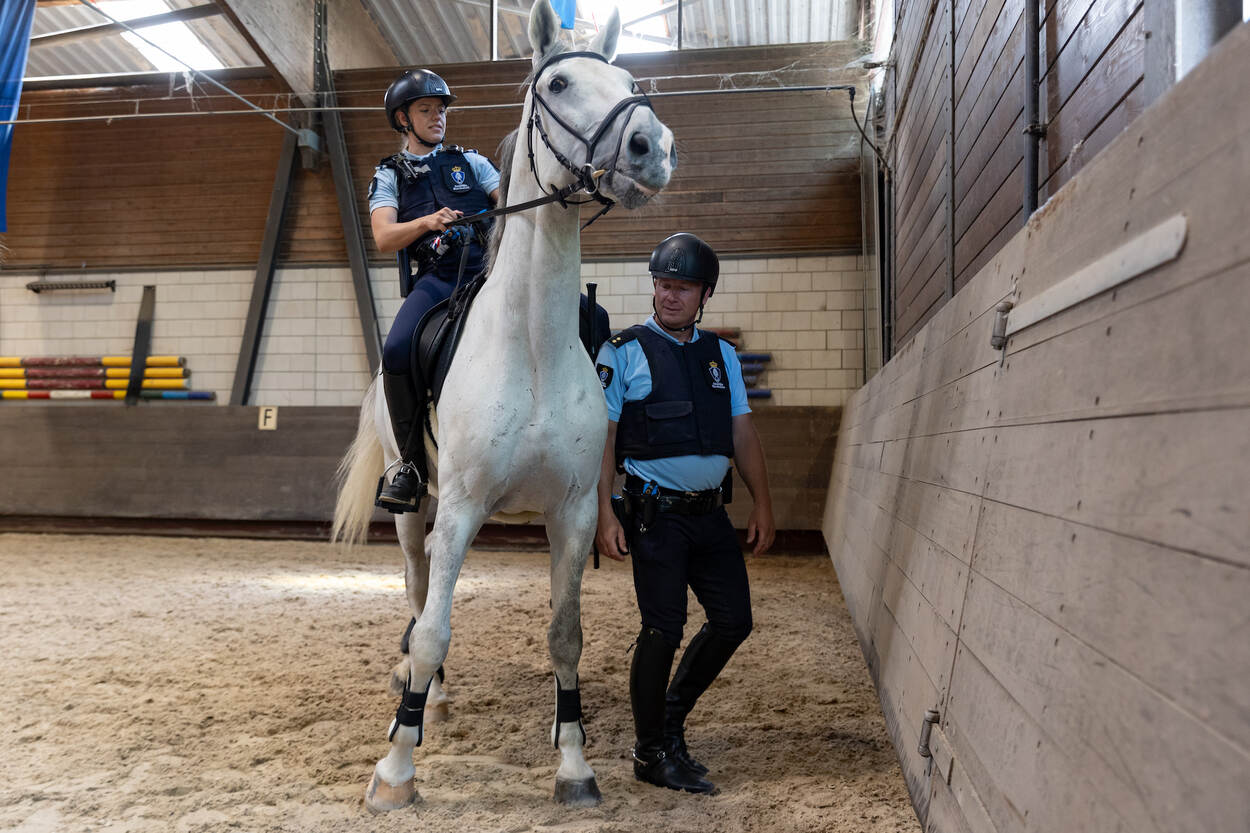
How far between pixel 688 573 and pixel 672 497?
27 centimetres

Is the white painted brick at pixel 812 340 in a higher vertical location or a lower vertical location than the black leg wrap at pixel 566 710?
higher

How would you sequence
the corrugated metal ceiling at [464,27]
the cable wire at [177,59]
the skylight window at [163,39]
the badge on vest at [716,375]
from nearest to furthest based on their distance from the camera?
the badge on vest at [716,375] → the cable wire at [177,59] → the skylight window at [163,39] → the corrugated metal ceiling at [464,27]

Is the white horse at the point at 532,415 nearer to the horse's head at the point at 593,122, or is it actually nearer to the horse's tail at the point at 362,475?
the horse's head at the point at 593,122

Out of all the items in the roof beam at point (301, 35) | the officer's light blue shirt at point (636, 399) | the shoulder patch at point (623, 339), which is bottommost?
the officer's light blue shirt at point (636, 399)

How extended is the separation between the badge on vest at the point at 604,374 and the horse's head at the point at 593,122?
0.64 meters

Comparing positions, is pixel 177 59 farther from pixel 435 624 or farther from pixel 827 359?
pixel 435 624

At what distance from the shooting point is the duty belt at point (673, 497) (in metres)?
2.62

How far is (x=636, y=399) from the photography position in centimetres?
273

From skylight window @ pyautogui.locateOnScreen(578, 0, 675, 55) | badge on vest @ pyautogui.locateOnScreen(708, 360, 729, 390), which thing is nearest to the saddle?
badge on vest @ pyautogui.locateOnScreen(708, 360, 729, 390)

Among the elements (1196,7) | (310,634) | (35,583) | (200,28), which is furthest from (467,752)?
(200,28)

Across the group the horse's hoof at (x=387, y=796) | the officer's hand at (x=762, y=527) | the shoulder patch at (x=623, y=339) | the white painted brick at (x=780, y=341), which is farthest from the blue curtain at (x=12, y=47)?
the officer's hand at (x=762, y=527)

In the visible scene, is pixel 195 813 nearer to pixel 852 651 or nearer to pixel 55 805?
pixel 55 805

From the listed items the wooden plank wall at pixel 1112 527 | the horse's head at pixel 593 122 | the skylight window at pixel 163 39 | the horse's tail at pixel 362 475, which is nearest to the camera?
the wooden plank wall at pixel 1112 527

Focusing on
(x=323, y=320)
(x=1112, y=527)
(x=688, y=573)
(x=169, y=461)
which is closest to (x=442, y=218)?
(x=688, y=573)
